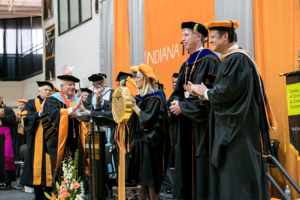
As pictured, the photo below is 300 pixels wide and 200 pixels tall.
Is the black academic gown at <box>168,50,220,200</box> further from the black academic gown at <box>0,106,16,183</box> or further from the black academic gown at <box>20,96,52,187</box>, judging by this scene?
the black academic gown at <box>0,106,16,183</box>

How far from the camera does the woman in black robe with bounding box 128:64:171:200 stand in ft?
13.2

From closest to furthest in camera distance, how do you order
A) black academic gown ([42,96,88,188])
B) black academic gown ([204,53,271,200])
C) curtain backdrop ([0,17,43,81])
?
black academic gown ([204,53,271,200]) < black academic gown ([42,96,88,188]) < curtain backdrop ([0,17,43,81])

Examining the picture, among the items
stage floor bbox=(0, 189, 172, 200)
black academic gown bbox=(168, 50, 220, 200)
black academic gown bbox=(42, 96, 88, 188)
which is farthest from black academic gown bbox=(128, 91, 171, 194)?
stage floor bbox=(0, 189, 172, 200)

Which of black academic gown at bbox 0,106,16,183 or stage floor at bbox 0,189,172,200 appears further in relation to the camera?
black academic gown at bbox 0,106,16,183

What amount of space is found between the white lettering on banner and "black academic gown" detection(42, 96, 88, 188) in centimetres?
246

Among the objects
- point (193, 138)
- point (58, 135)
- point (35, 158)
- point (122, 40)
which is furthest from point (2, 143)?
point (193, 138)

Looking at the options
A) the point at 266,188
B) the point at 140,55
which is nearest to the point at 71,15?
the point at 140,55

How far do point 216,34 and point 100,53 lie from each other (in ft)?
22.4

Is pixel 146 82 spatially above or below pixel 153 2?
below

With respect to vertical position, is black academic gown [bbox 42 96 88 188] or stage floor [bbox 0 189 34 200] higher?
black academic gown [bbox 42 96 88 188]

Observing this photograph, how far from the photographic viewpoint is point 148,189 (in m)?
4.22

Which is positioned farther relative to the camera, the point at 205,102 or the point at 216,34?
the point at 205,102

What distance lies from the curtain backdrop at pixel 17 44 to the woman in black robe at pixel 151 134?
42.6 feet

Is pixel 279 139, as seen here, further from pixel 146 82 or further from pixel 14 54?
pixel 14 54
